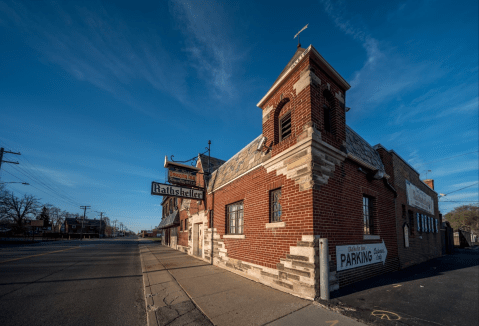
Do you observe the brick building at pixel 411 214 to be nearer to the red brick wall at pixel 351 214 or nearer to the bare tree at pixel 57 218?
the red brick wall at pixel 351 214

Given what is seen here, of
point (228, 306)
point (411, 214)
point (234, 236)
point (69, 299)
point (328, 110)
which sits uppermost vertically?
point (328, 110)

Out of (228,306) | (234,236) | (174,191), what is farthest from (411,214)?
(174,191)

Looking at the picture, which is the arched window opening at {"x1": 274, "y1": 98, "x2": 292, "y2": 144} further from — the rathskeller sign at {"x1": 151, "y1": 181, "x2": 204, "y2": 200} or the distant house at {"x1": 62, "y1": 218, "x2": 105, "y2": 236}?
the distant house at {"x1": 62, "y1": 218, "x2": 105, "y2": 236}

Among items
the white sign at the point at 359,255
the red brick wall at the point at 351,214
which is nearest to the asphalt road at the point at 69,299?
the red brick wall at the point at 351,214

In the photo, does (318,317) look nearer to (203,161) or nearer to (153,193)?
(153,193)

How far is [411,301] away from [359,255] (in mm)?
1809

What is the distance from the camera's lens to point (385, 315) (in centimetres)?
454

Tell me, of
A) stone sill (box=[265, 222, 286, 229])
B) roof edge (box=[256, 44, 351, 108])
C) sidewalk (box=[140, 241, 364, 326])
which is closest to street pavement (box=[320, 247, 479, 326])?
sidewalk (box=[140, 241, 364, 326])

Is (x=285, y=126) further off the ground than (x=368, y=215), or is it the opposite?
(x=285, y=126)

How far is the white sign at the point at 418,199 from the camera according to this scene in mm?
11934

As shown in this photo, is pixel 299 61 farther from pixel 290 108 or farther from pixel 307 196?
pixel 307 196

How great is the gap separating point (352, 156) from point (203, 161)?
37.5 ft

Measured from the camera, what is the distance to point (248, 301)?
550 cm

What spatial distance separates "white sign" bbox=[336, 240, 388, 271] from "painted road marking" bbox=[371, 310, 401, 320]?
156 centimetres
